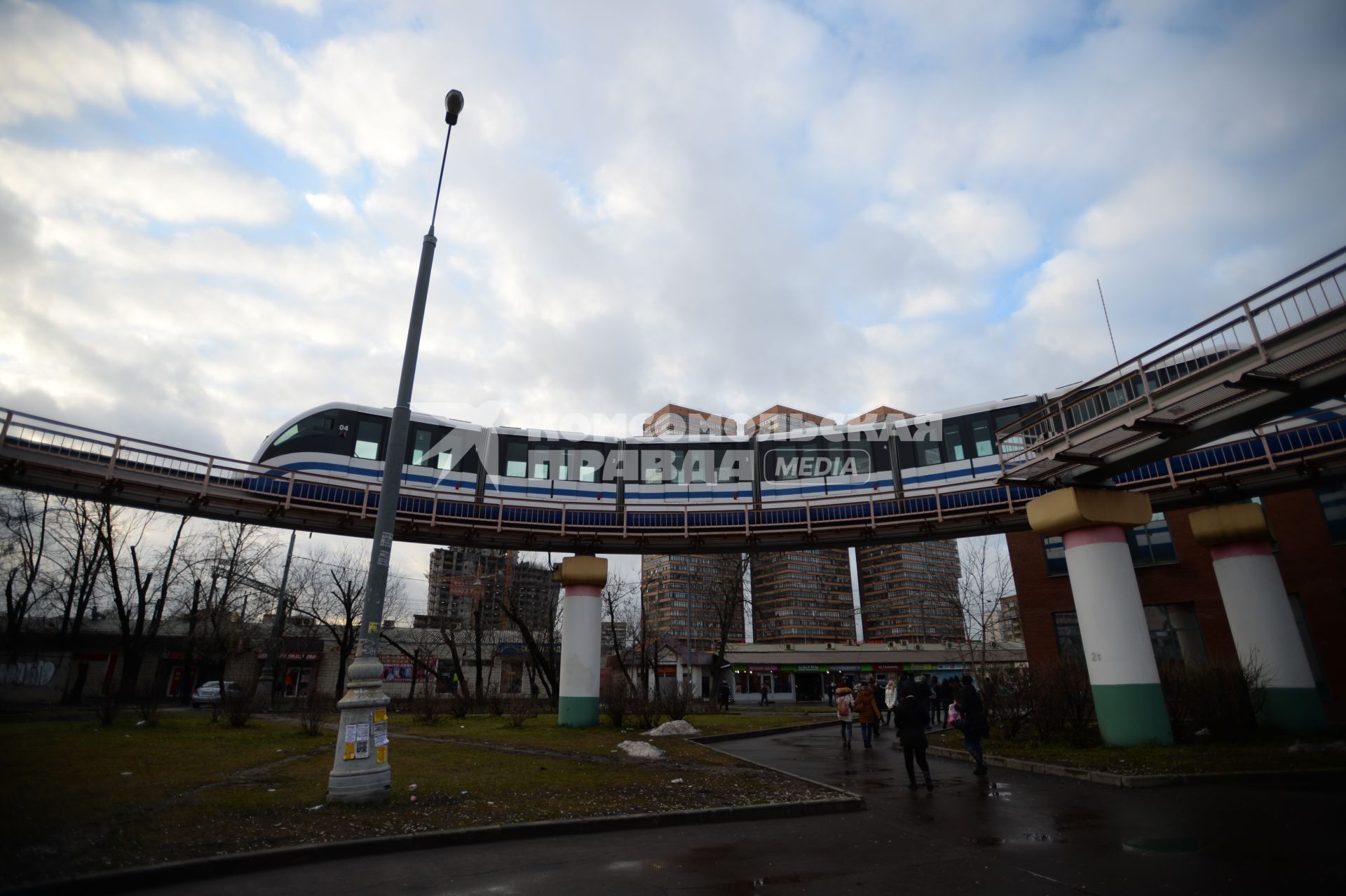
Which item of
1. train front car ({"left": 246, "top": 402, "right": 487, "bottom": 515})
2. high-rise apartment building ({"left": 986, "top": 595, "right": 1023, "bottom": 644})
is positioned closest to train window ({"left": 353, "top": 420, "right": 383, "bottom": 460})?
train front car ({"left": 246, "top": 402, "right": 487, "bottom": 515})

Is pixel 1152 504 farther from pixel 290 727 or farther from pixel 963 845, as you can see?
pixel 290 727

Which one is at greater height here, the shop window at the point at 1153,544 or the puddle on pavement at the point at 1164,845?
the shop window at the point at 1153,544

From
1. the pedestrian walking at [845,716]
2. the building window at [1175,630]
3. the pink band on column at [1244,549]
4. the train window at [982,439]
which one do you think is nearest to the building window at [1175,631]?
the building window at [1175,630]

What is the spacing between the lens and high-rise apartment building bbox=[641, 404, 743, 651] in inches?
1549

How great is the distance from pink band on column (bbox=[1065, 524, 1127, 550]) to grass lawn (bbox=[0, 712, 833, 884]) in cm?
905

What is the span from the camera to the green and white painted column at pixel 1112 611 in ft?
45.3

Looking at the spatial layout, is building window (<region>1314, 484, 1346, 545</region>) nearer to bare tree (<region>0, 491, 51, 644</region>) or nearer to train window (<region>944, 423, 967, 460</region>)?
train window (<region>944, 423, 967, 460</region>)

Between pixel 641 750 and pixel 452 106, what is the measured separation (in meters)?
13.9

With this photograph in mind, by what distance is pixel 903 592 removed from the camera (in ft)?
231

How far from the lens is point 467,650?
52.1 m

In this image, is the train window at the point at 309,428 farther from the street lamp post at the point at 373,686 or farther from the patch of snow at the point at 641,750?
the patch of snow at the point at 641,750

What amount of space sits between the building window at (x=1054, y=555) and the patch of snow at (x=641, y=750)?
69.7 ft

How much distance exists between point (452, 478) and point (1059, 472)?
1799 cm

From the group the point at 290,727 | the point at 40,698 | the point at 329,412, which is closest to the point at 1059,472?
the point at 329,412
